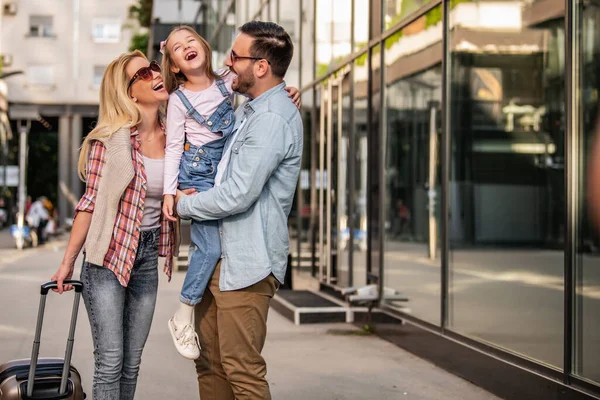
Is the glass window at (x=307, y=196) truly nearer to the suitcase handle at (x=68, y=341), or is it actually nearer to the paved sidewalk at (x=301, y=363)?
the paved sidewalk at (x=301, y=363)

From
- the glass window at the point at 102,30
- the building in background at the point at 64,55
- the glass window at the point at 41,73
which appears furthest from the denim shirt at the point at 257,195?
the glass window at the point at 102,30

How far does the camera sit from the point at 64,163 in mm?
51406

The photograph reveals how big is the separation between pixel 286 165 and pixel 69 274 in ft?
3.60

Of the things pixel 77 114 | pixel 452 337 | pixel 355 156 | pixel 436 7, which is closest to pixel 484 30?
pixel 355 156

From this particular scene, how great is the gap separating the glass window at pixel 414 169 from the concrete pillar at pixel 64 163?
4054cm

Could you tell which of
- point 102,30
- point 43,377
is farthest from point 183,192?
point 102,30

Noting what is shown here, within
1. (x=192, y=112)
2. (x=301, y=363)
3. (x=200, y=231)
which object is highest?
(x=192, y=112)

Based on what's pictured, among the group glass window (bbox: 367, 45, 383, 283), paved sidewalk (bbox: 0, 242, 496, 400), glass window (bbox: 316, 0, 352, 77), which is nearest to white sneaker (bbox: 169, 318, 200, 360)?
paved sidewalk (bbox: 0, 242, 496, 400)

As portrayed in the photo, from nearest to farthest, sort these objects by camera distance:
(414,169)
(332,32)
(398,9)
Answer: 1. (398,9)
2. (332,32)
3. (414,169)

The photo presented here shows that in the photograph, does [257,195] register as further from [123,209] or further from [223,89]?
[123,209]

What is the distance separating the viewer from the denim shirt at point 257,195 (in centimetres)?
349

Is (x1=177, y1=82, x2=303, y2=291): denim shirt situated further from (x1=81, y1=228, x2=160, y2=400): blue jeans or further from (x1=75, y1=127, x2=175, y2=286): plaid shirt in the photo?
(x1=81, y1=228, x2=160, y2=400): blue jeans

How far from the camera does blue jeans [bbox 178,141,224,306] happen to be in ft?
11.9

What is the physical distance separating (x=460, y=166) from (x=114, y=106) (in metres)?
12.2
